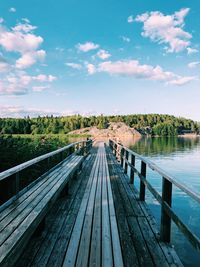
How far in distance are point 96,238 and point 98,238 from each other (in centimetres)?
3

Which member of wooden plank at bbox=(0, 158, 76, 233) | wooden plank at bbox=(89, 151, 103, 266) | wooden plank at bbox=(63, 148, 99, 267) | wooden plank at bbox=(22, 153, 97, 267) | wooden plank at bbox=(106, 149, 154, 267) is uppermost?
wooden plank at bbox=(0, 158, 76, 233)

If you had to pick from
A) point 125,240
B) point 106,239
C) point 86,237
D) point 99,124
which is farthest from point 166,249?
point 99,124

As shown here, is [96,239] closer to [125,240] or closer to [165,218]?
[125,240]

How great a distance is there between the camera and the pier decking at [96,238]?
117 inches

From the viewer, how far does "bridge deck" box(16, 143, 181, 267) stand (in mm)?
2982

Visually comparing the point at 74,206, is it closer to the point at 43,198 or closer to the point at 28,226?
the point at 43,198

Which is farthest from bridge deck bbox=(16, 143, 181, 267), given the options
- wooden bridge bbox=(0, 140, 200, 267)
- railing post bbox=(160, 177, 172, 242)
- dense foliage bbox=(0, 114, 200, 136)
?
dense foliage bbox=(0, 114, 200, 136)

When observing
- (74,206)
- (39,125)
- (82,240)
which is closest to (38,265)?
(82,240)

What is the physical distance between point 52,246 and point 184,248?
3.35 metres

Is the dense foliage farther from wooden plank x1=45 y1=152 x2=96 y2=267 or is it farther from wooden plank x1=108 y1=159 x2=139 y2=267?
wooden plank x1=108 y1=159 x2=139 y2=267

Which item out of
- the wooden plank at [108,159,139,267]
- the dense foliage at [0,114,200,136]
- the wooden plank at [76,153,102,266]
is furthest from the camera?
the dense foliage at [0,114,200,136]

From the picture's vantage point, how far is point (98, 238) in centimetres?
342

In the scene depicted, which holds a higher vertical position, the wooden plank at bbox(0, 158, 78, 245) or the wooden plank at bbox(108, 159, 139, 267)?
the wooden plank at bbox(0, 158, 78, 245)

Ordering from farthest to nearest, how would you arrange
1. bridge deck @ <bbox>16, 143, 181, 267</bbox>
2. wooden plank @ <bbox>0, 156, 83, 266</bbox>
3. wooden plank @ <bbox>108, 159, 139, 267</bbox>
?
1. wooden plank @ <bbox>108, 159, 139, 267</bbox>
2. bridge deck @ <bbox>16, 143, 181, 267</bbox>
3. wooden plank @ <bbox>0, 156, 83, 266</bbox>
